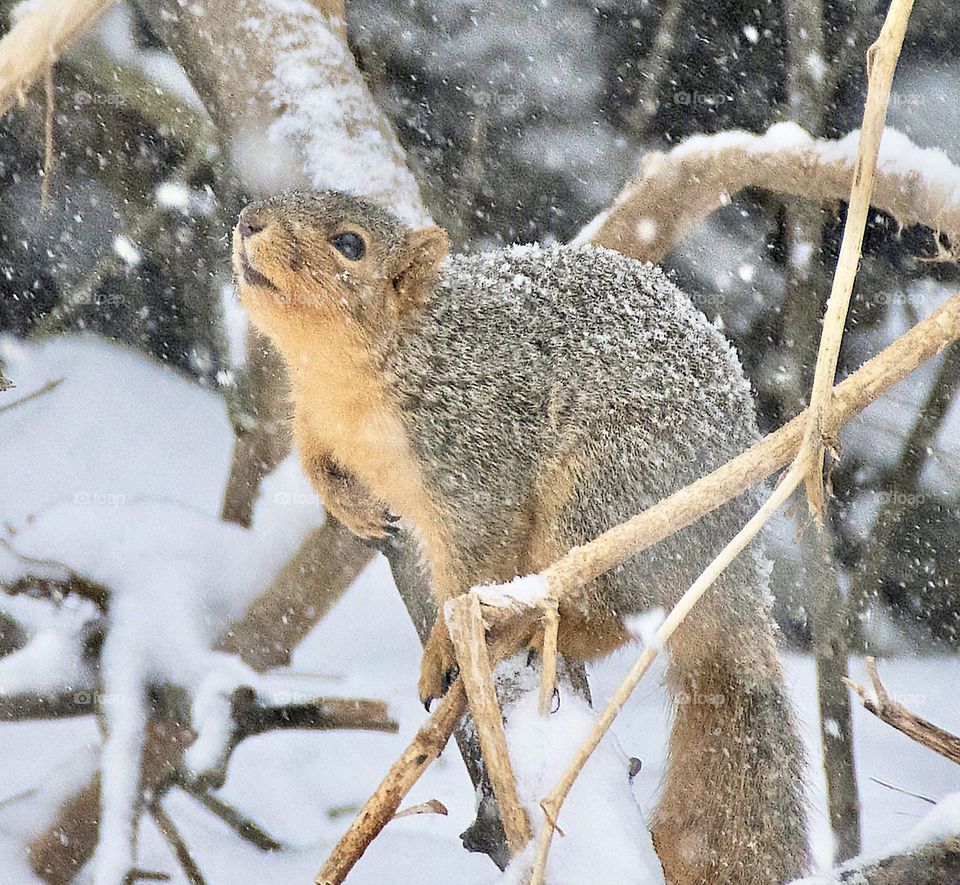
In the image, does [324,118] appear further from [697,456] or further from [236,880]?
[236,880]

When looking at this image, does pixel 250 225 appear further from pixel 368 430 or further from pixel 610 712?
pixel 610 712

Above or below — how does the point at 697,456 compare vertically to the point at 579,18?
below

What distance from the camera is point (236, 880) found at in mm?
1513

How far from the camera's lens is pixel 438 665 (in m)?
1.25

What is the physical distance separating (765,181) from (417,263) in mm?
562

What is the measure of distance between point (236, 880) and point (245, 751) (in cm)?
32

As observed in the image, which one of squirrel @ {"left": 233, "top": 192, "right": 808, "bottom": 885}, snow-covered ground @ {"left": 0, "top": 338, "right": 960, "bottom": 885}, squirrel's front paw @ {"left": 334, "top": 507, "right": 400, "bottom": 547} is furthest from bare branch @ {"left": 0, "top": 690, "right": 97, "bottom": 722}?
squirrel @ {"left": 233, "top": 192, "right": 808, "bottom": 885}

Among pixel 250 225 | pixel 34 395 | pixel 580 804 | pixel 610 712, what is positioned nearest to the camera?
pixel 610 712

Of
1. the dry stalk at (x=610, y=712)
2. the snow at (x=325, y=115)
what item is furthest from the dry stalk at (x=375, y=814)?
the snow at (x=325, y=115)

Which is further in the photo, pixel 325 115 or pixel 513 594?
pixel 325 115

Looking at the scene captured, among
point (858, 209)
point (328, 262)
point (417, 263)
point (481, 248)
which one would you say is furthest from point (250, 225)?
point (481, 248)

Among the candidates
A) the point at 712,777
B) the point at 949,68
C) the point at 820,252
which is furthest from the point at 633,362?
the point at 949,68

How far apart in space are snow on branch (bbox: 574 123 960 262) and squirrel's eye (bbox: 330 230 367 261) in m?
0.50

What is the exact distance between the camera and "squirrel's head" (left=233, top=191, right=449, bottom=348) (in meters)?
1.16
